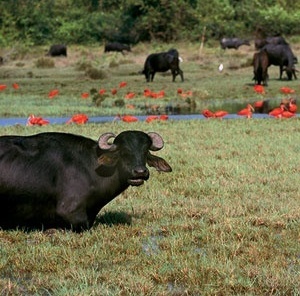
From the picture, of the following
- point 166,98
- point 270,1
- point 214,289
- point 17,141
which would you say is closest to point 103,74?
point 166,98

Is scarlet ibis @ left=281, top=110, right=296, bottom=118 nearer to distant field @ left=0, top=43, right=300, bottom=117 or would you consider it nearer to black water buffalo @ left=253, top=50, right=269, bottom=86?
distant field @ left=0, top=43, right=300, bottom=117

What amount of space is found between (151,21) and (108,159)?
4768 centimetres

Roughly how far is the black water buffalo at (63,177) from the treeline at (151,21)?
46.3 m

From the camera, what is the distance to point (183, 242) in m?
6.44

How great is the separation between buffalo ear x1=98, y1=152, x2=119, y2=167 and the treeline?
152ft

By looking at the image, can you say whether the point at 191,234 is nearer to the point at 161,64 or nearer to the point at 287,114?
the point at 287,114

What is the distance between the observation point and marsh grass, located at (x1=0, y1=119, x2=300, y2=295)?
5289 millimetres

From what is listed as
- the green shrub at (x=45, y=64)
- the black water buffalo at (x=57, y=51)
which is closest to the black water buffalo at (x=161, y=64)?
the green shrub at (x=45, y=64)

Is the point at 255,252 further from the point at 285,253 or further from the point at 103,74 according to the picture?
the point at 103,74

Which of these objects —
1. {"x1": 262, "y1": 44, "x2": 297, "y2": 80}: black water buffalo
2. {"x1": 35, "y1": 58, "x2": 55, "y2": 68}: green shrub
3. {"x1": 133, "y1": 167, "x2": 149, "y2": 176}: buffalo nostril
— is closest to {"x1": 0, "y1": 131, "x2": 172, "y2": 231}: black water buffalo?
{"x1": 133, "y1": 167, "x2": 149, "y2": 176}: buffalo nostril

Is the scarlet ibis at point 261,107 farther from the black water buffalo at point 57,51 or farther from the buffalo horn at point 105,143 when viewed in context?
the black water buffalo at point 57,51

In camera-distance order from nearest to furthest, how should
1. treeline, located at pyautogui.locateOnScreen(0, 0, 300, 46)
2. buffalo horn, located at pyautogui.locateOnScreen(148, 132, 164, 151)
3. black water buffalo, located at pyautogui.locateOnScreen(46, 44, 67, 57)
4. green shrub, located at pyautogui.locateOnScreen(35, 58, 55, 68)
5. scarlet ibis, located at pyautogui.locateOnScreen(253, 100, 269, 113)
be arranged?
buffalo horn, located at pyautogui.locateOnScreen(148, 132, 164, 151), scarlet ibis, located at pyautogui.locateOnScreen(253, 100, 269, 113), green shrub, located at pyautogui.locateOnScreen(35, 58, 55, 68), black water buffalo, located at pyautogui.locateOnScreen(46, 44, 67, 57), treeline, located at pyautogui.locateOnScreen(0, 0, 300, 46)

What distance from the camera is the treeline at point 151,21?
53312 mm

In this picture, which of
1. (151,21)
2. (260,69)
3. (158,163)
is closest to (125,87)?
(260,69)
